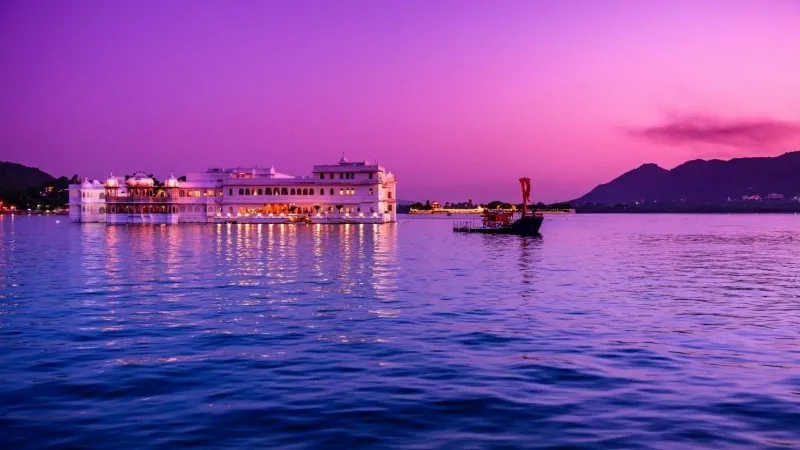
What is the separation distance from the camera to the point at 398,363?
14.9 meters

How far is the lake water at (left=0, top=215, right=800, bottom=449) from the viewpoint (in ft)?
34.1

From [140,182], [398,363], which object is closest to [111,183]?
[140,182]

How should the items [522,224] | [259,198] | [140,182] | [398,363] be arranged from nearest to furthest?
[398,363] < [522,224] < [259,198] < [140,182]

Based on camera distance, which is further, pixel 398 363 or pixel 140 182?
pixel 140 182

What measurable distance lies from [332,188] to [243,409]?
114418 mm

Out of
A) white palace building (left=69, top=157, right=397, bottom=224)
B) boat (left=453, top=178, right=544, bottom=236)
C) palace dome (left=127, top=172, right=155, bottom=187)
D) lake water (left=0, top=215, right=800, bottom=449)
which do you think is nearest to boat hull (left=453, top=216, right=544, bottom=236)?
boat (left=453, top=178, right=544, bottom=236)

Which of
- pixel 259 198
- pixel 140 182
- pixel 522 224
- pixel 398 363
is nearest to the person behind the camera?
pixel 398 363

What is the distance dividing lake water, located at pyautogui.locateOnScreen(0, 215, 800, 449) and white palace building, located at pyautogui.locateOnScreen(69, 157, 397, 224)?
92.1 metres

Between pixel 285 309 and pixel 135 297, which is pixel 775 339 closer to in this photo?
pixel 285 309

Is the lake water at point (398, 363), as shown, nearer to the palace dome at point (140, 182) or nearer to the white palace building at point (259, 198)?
the white palace building at point (259, 198)

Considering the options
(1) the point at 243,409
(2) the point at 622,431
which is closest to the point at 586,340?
(2) the point at 622,431

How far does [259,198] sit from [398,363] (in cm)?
11564

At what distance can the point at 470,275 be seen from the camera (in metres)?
35.3

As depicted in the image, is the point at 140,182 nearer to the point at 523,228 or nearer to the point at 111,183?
the point at 111,183
